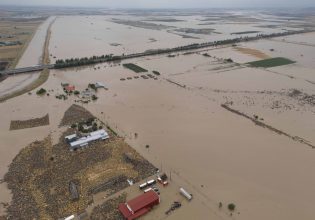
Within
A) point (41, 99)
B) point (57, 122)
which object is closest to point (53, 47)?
point (41, 99)

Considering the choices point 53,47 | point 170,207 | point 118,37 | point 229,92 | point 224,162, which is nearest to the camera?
point 170,207

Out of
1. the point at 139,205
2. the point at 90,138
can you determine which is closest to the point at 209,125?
the point at 90,138

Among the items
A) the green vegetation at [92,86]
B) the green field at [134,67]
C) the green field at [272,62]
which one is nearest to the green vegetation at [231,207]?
the green vegetation at [92,86]

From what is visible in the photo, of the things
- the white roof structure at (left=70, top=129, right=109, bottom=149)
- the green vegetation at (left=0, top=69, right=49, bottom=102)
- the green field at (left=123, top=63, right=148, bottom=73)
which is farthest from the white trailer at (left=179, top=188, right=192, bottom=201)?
the green field at (left=123, top=63, right=148, bottom=73)

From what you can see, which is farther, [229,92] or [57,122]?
[229,92]

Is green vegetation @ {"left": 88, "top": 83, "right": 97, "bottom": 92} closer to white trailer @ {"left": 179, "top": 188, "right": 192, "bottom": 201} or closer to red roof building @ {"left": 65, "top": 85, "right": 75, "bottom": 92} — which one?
red roof building @ {"left": 65, "top": 85, "right": 75, "bottom": 92}

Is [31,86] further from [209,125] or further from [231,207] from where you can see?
[231,207]

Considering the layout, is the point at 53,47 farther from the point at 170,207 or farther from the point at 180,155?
the point at 170,207
